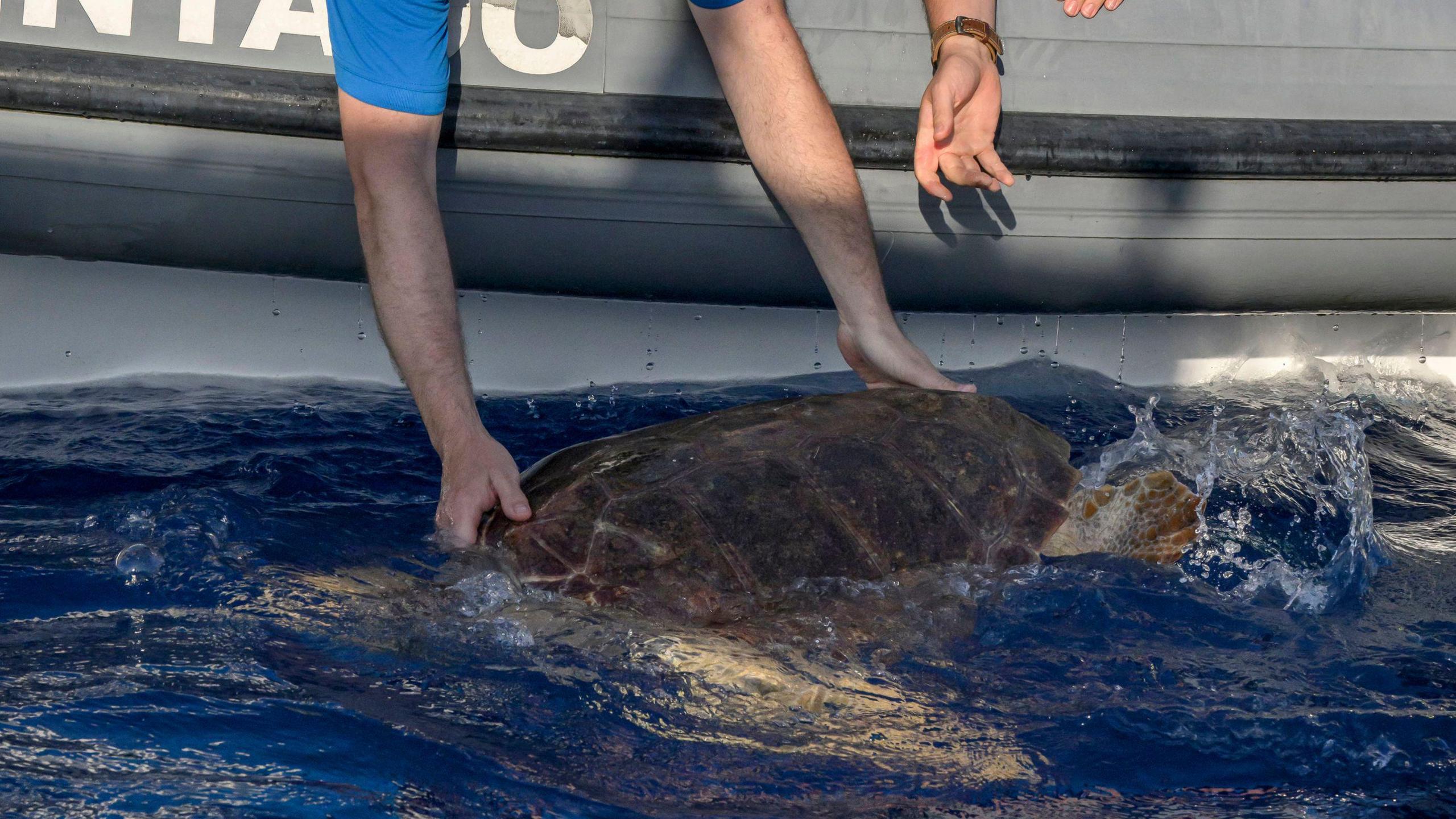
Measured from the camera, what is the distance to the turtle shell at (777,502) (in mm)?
2066

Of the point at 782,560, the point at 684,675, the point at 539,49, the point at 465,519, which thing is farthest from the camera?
the point at 539,49

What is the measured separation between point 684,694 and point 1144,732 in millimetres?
745

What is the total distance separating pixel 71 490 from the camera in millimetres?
2678

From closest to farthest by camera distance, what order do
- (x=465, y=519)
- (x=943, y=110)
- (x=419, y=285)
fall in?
(x=465, y=519) < (x=419, y=285) < (x=943, y=110)

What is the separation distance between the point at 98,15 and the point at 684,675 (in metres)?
2.55

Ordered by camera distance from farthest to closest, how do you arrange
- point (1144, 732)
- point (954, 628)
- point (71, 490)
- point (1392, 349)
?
point (1392, 349) → point (71, 490) → point (954, 628) → point (1144, 732)

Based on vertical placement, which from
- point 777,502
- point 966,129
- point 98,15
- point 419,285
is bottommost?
point 777,502

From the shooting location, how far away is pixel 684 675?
6.23 ft

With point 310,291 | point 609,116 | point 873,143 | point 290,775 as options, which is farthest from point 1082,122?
point 290,775

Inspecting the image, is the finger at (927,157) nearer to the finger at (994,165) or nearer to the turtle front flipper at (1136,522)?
the finger at (994,165)

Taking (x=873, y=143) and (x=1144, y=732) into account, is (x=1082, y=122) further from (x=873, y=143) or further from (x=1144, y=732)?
(x=1144, y=732)

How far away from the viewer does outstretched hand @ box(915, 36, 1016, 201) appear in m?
3.09

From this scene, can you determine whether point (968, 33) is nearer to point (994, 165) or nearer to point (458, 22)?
point (994, 165)

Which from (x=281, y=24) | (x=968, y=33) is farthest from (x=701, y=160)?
(x=281, y=24)
